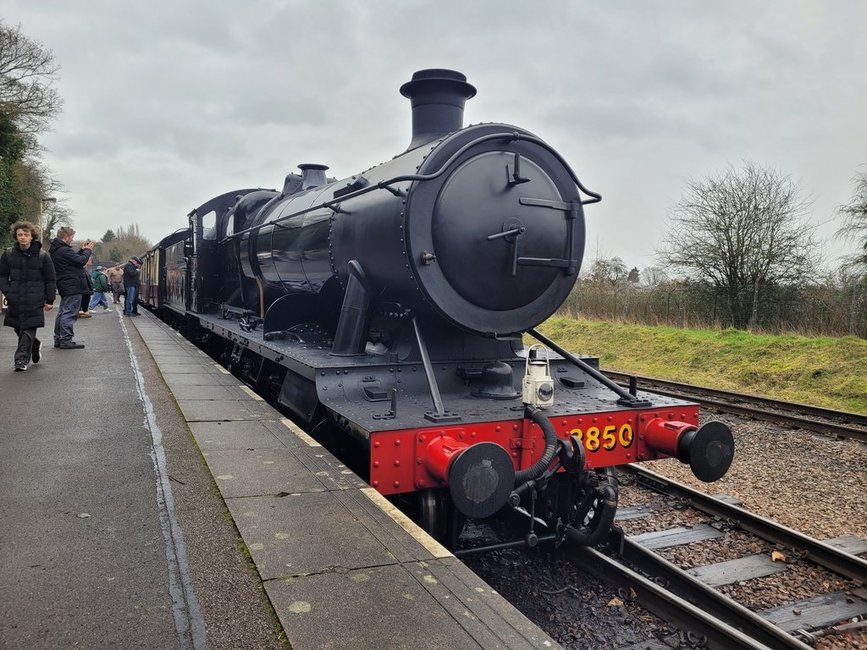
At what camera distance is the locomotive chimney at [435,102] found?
4.63 metres

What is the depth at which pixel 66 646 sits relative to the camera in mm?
1871

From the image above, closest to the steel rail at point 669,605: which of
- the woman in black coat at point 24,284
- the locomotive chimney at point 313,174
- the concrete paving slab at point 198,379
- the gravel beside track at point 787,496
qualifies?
the gravel beside track at point 787,496

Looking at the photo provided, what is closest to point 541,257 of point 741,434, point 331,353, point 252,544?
point 331,353

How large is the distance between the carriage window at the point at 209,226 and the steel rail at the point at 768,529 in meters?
6.95

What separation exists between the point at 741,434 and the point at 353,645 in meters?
6.57

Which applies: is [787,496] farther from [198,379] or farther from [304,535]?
[198,379]

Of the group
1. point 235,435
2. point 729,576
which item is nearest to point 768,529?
point 729,576

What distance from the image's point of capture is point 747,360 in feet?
41.0

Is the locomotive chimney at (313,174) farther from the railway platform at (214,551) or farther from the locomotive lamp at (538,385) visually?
the locomotive lamp at (538,385)

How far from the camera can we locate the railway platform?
1.96 m

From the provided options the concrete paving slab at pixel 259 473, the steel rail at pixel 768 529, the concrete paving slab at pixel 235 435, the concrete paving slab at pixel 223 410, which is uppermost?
the concrete paving slab at pixel 223 410

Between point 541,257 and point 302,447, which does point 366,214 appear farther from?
point 302,447

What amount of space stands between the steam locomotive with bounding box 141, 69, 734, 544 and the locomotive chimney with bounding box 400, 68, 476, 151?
0.05ft

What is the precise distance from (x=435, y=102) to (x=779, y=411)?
6759 mm
